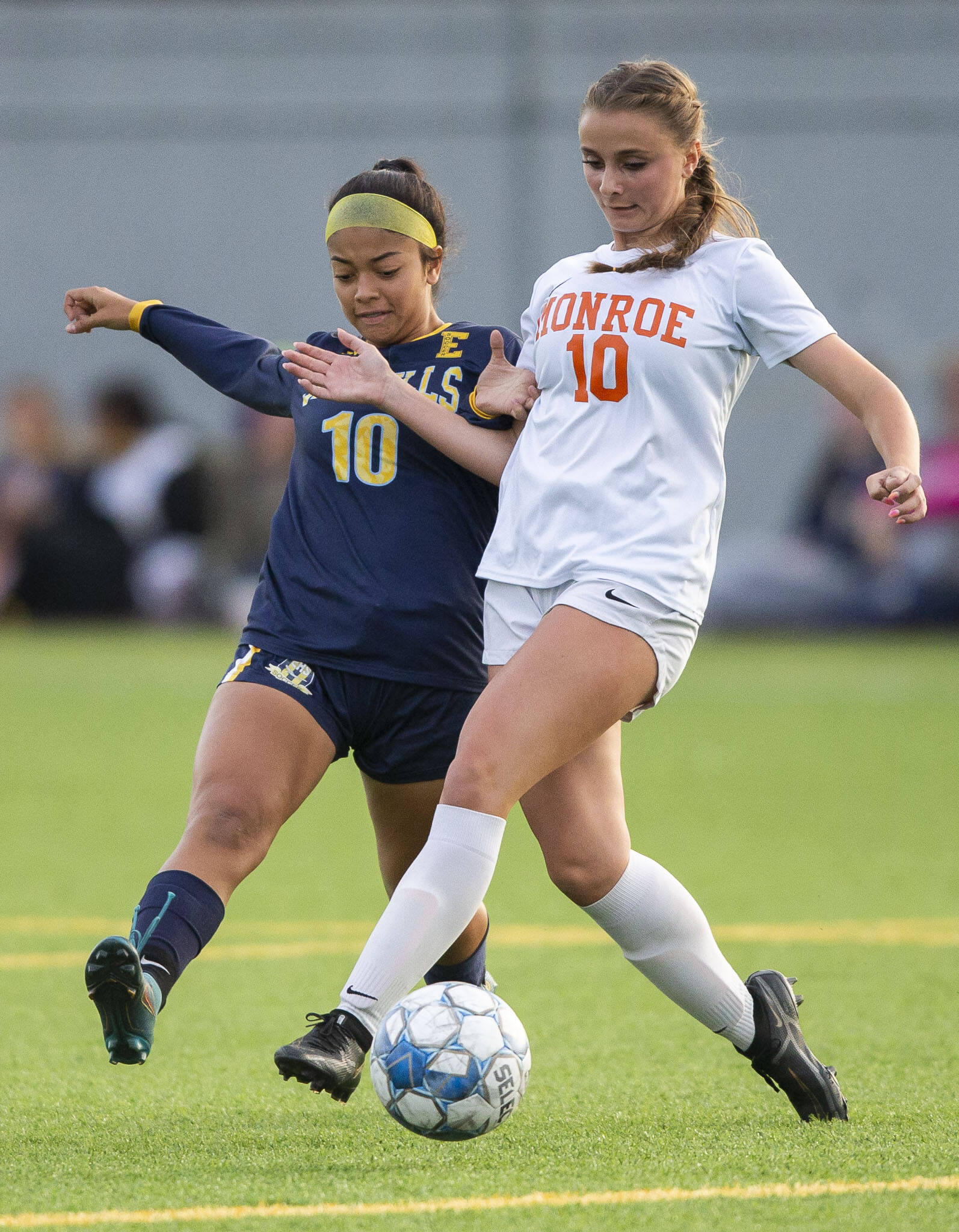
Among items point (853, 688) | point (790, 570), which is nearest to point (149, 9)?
point (790, 570)

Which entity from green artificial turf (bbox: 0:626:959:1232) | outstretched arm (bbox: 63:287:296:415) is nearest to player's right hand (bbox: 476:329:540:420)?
outstretched arm (bbox: 63:287:296:415)

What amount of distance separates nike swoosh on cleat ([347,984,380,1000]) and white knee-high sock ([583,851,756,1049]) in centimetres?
48

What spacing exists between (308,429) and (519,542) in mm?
605

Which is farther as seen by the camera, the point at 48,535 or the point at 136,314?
the point at 48,535

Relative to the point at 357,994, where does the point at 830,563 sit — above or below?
below

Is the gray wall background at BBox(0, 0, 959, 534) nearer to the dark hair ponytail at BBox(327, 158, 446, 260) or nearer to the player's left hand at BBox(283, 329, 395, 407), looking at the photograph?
the dark hair ponytail at BBox(327, 158, 446, 260)

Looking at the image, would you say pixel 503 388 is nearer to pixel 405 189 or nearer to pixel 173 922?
pixel 405 189

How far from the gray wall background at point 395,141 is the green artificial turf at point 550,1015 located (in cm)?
983

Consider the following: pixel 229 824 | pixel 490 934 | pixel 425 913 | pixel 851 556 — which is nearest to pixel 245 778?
pixel 229 824

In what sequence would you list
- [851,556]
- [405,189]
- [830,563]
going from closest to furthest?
[405,189] < [851,556] < [830,563]

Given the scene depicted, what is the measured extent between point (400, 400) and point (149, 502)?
42.0ft

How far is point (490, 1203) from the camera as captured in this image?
283 cm

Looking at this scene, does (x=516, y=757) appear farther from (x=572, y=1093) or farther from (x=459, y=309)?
(x=459, y=309)

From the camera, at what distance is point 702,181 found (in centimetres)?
347
